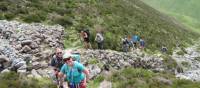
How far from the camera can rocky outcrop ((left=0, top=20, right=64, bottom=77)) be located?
70.9 feet

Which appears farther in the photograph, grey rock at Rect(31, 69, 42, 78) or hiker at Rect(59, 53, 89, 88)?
grey rock at Rect(31, 69, 42, 78)

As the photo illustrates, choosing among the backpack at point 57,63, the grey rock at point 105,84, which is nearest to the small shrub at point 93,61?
the grey rock at point 105,84

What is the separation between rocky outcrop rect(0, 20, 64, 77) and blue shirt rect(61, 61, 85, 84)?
8.29 meters

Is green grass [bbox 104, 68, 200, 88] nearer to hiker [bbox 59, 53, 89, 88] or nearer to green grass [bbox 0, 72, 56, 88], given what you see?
green grass [bbox 0, 72, 56, 88]

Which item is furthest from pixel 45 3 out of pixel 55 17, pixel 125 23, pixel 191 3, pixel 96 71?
pixel 191 3

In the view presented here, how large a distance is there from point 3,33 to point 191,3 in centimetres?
15275

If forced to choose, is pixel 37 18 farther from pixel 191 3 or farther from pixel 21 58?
pixel 191 3

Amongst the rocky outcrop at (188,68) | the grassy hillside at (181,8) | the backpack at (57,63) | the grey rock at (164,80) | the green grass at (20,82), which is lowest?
the grassy hillside at (181,8)

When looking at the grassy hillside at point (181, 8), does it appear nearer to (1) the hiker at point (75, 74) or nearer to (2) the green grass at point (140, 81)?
(2) the green grass at point (140, 81)

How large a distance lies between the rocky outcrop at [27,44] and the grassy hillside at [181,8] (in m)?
125

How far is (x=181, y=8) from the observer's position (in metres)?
172

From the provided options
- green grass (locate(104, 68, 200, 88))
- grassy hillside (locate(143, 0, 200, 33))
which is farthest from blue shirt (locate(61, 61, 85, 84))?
grassy hillside (locate(143, 0, 200, 33))

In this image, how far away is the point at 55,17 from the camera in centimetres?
3597

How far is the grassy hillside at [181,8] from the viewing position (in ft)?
512
